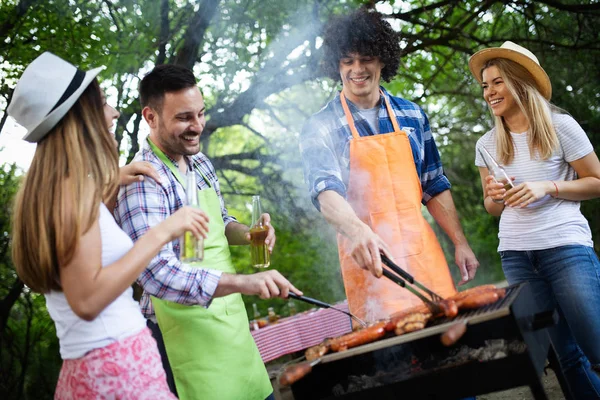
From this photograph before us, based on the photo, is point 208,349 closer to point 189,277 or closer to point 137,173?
point 189,277

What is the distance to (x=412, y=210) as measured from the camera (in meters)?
3.34

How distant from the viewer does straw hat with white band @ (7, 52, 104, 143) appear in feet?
6.73

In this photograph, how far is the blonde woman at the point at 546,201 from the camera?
3.07 meters

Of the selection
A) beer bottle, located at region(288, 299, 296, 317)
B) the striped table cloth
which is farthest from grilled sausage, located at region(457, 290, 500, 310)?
beer bottle, located at region(288, 299, 296, 317)

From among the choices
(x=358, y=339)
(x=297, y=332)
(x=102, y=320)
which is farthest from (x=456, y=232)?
(x=297, y=332)

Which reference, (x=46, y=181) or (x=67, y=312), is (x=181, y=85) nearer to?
(x=46, y=181)

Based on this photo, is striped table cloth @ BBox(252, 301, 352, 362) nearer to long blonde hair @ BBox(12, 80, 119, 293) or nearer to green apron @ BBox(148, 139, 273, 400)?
green apron @ BBox(148, 139, 273, 400)

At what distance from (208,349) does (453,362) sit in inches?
43.9

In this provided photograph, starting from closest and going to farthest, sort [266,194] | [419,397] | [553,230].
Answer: [419,397], [553,230], [266,194]

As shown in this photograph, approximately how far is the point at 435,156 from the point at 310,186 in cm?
86

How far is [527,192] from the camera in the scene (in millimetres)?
3096

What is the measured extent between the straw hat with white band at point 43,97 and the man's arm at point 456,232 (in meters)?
2.23

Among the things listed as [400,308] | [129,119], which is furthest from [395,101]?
[129,119]

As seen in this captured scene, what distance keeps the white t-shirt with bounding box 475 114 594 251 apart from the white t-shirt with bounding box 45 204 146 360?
85.7 inches
